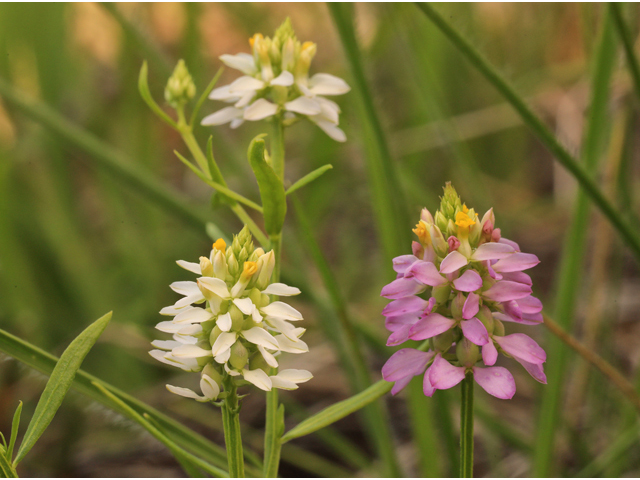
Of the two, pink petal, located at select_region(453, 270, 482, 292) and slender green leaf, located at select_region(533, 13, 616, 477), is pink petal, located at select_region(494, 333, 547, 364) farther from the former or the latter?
slender green leaf, located at select_region(533, 13, 616, 477)

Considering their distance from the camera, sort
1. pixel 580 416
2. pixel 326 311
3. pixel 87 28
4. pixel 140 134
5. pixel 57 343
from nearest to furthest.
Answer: pixel 326 311 → pixel 580 416 → pixel 57 343 → pixel 140 134 → pixel 87 28

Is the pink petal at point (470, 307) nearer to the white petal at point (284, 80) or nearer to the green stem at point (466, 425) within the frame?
the green stem at point (466, 425)

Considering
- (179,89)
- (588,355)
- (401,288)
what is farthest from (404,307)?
(588,355)

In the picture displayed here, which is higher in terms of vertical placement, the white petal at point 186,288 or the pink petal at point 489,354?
the white petal at point 186,288

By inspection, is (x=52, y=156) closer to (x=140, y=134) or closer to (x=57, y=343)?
(x=140, y=134)

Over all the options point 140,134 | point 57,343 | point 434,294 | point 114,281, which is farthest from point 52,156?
point 434,294

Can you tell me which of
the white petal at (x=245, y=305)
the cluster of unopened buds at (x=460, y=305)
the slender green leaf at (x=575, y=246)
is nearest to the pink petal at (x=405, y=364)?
the cluster of unopened buds at (x=460, y=305)
